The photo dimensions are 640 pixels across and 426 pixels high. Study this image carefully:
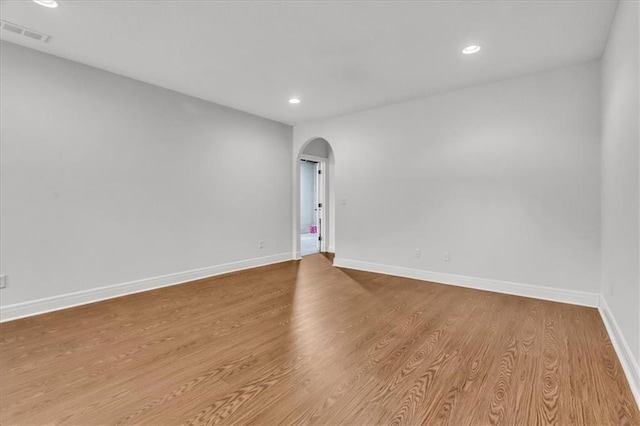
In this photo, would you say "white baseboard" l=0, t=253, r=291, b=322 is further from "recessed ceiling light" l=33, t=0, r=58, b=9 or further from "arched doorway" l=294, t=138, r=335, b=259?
"recessed ceiling light" l=33, t=0, r=58, b=9

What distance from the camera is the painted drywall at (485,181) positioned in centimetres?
325

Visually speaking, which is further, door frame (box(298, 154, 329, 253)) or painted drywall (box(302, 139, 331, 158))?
door frame (box(298, 154, 329, 253))

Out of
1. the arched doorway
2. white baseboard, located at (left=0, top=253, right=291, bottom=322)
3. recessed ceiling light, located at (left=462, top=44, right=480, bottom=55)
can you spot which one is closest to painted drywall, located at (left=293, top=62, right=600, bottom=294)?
recessed ceiling light, located at (left=462, top=44, right=480, bottom=55)

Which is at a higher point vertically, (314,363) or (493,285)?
(493,285)

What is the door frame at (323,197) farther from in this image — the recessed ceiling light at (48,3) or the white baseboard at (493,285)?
the recessed ceiling light at (48,3)

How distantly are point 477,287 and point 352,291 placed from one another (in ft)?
5.21

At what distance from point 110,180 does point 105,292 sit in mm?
1274

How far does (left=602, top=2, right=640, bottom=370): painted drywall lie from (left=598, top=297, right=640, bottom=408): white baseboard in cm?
5

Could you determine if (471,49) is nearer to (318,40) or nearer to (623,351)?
(318,40)

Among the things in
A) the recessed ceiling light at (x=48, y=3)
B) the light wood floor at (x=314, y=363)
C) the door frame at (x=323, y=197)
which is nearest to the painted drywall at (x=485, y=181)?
the light wood floor at (x=314, y=363)

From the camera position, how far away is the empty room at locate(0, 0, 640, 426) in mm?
1849

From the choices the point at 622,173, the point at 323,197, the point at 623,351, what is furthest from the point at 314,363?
the point at 323,197

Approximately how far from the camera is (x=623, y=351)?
2.07 metres

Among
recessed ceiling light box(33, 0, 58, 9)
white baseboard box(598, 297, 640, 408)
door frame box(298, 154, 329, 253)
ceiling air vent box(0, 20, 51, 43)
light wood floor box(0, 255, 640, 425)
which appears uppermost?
ceiling air vent box(0, 20, 51, 43)
